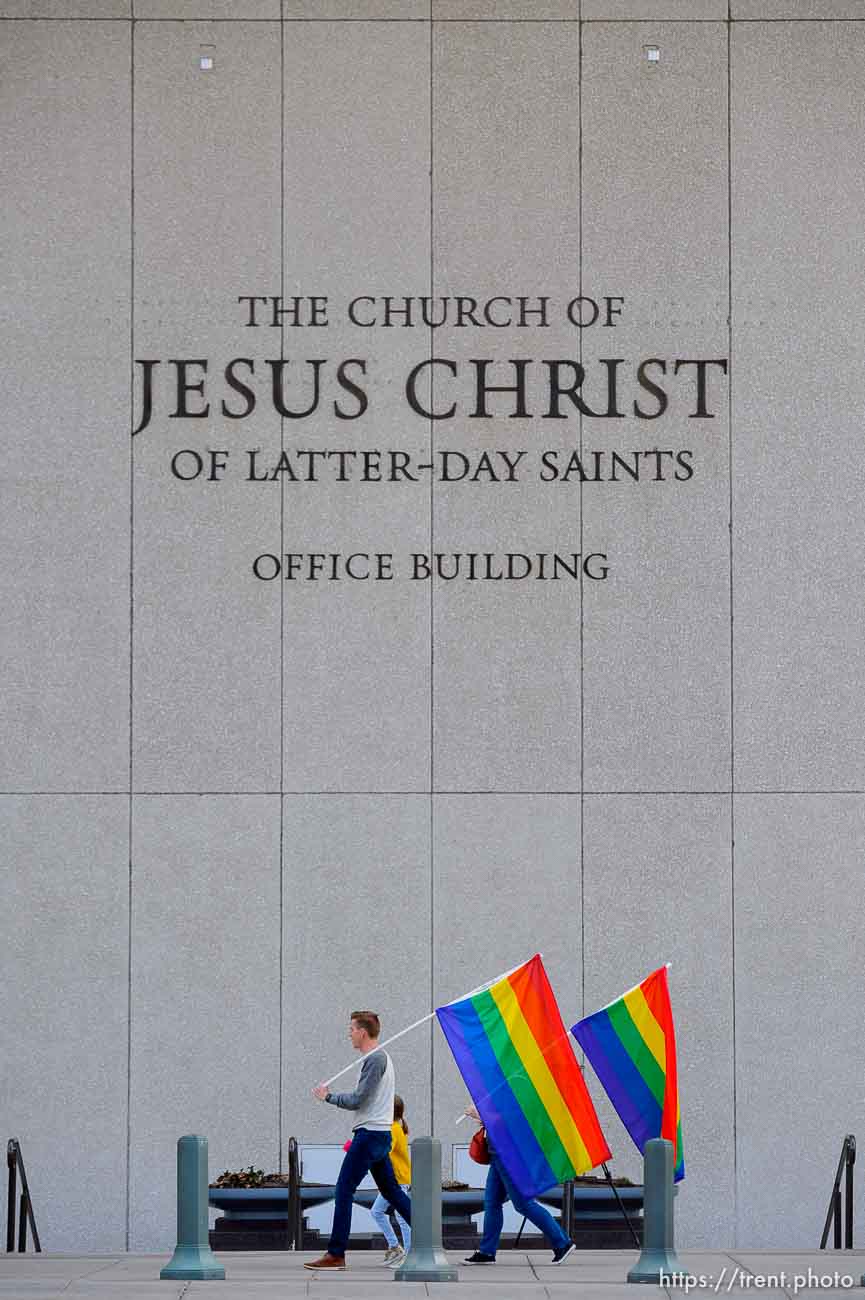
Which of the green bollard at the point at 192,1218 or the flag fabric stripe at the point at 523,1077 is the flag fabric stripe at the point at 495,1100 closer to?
the flag fabric stripe at the point at 523,1077

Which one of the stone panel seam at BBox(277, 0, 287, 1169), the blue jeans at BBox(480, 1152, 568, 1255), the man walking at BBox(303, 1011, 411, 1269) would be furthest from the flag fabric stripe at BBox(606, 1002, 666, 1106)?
the stone panel seam at BBox(277, 0, 287, 1169)

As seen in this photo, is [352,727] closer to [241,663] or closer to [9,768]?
[241,663]

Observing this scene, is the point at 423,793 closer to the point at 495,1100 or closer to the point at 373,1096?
the point at 495,1100

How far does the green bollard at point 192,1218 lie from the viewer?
41.5 feet

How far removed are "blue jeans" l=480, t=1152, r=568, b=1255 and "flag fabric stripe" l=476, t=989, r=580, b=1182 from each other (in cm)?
30

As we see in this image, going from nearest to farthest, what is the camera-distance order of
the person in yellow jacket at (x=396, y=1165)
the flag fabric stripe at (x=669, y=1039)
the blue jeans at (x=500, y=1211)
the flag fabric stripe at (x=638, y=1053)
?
the blue jeans at (x=500, y=1211) → the flag fabric stripe at (x=669, y=1039) → the flag fabric stripe at (x=638, y=1053) → the person in yellow jacket at (x=396, y=1165)

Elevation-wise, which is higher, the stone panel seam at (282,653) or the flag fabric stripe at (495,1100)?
the stone panel seam at (282,653)

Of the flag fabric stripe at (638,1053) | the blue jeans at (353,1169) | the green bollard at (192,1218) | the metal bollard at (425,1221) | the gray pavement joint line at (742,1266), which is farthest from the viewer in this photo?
the flag fabric stripe at (638,1053)

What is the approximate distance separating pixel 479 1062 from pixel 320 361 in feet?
23.4

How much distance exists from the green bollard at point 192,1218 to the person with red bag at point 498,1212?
2.03 meters

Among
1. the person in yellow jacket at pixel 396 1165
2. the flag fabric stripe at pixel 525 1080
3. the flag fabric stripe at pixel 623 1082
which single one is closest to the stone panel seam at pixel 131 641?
the person in yellow jacket at pixel 396 1165

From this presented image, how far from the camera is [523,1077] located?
1412 cm

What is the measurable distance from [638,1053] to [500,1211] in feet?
4.66

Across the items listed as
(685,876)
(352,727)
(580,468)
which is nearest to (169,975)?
(352,727)
